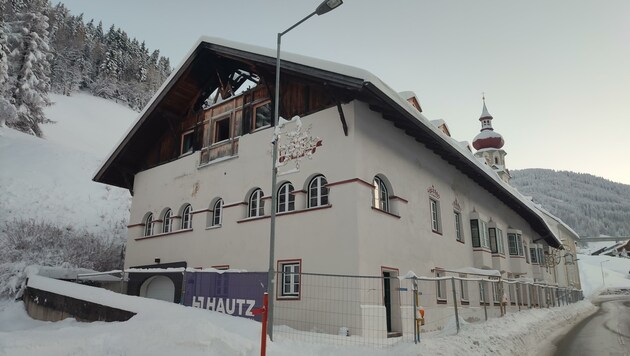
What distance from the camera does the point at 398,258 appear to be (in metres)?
14.7

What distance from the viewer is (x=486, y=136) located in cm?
5306

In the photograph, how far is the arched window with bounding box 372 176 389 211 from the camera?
48.2 ft

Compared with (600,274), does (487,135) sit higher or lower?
higher

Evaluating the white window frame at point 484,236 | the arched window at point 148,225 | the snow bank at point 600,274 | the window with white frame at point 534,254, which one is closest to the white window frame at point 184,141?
the arched window at point 148,225

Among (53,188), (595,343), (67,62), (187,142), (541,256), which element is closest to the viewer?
(595,343)

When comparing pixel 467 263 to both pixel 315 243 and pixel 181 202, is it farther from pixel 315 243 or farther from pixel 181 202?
pixel 181 202

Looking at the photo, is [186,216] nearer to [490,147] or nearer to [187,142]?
[187,142]

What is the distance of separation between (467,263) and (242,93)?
13.5 metres

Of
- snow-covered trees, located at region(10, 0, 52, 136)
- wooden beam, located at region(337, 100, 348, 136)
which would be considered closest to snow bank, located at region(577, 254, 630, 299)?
wooden beam, located at region(337, 100, 348, 136)

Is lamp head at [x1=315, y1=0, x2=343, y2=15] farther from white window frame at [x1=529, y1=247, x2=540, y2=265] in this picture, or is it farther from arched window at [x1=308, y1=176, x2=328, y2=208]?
white window frame at [x1=529, y1=247, x2=540, y2=265]

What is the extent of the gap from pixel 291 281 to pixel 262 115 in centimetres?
675

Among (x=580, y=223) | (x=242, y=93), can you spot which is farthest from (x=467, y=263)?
(x=580, y=223)

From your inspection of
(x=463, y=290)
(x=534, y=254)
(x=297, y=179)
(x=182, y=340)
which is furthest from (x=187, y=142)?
(x=534, y=254)

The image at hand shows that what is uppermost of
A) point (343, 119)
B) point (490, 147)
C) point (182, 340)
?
point (490, 147)
